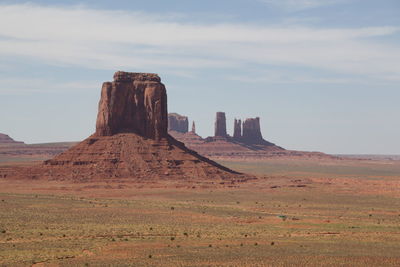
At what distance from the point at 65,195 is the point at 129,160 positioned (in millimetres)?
20779

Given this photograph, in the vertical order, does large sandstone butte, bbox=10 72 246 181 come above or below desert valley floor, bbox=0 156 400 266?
above

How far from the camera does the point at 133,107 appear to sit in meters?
111

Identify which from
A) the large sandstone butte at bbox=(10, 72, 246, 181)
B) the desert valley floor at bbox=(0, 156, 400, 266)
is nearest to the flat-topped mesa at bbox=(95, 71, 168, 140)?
the large sandstone butte at bbox=(10, 72, 246, 181)

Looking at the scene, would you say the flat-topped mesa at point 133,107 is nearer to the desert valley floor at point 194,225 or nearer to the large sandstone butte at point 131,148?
the large sandstone butte at point 131,148

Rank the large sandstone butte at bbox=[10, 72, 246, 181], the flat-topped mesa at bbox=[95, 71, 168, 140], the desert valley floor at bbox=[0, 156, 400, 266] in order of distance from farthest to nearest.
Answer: the flat-topped mesa at bbox=[95, 71, 168, 140], the large sandstone butte at bbox=[10, 72, 246, 181], the desert valley floor at bbox=[0, 156, 400, 266]

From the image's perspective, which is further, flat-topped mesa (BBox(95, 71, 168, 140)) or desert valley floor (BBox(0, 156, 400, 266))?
flat-topped mesa (BBox(95, 71, 168, 140))

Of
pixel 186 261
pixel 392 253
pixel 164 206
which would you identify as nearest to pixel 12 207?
pixel 164 206

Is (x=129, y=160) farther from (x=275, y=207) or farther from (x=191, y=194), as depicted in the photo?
(x=275, y=207)

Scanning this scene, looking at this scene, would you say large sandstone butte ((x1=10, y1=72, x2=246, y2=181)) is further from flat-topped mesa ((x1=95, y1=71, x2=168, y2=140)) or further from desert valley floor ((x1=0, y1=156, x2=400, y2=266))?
desert valley floor ((x1=0, y1=156, x2=400, y2=266))

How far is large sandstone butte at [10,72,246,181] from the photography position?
105m

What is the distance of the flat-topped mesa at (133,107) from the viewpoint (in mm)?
109750

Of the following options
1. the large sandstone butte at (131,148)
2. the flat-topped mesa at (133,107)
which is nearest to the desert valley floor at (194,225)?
the large sandstone butte at (131,148)

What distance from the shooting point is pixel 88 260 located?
38.2 m

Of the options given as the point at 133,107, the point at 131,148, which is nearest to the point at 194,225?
the point at 131,148
